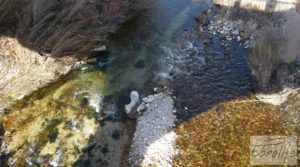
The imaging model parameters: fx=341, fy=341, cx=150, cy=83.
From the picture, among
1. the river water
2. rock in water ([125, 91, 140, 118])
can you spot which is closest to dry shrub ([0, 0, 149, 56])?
the river water

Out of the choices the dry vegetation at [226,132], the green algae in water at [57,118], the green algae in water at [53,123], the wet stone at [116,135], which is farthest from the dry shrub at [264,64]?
the green algae in water at [53,123]

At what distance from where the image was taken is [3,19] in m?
10.5

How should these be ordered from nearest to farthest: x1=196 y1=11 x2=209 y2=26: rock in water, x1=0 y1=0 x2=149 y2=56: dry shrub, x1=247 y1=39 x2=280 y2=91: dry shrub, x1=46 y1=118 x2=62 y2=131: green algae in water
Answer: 1. x1=46 y1=118 x2=62 y2=131: green algae in water
2. x1=247 y1=39 x2=280 y2=91: dry shrub
3. x1=0 y1=0 x2=149 y2=56: dry shrub
4. x1=196 y1=11 x2=209 y2=26: rock in water

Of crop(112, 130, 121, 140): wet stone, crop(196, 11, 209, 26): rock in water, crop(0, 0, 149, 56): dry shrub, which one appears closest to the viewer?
crop(112, 130, 121, 140): wet stone

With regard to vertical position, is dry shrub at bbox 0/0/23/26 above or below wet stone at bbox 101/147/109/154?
above

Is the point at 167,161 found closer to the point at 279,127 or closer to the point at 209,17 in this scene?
the point at 279,127

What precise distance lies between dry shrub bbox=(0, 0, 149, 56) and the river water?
714 mm

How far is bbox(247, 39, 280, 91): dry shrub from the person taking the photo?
29.9ft

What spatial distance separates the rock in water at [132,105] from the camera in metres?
8.73

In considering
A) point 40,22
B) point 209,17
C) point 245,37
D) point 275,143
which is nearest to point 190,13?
point 209,17

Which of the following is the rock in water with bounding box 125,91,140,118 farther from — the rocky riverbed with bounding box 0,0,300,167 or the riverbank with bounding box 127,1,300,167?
the riverbank with bounding box 127,1,300,167

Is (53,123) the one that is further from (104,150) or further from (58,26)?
(58,26)

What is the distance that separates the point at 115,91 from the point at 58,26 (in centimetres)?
286

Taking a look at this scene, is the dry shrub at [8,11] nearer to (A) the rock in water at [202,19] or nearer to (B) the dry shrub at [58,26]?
(B) the dry shrub at [58,26]
